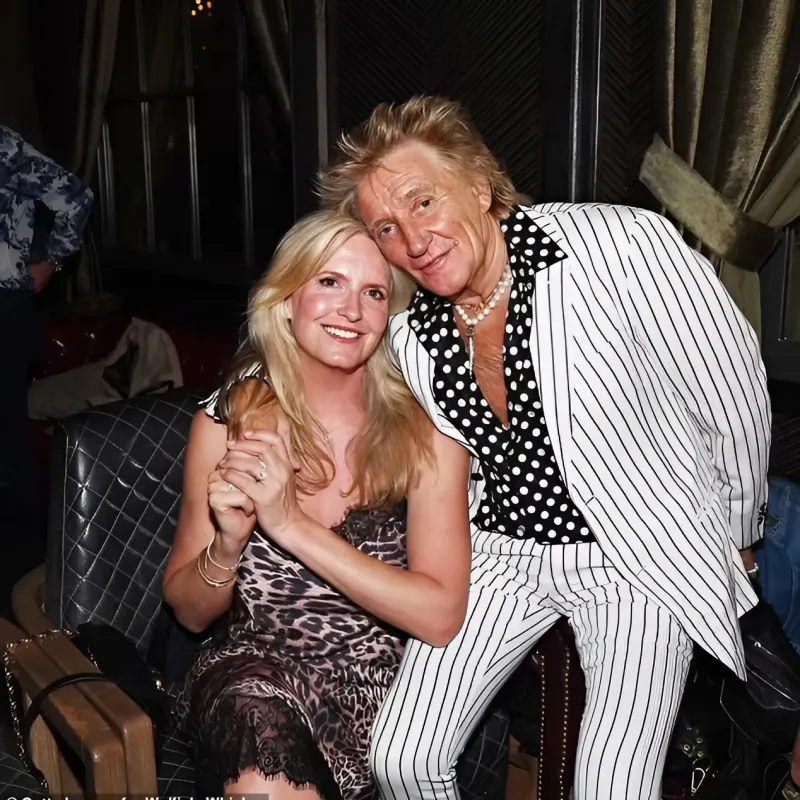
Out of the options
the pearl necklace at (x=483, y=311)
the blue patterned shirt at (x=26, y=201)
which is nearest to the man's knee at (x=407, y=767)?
the pearl necklace at (x=483, y=311)

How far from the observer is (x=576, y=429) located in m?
1.72

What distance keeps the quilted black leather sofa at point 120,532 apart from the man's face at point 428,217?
27.2 inches

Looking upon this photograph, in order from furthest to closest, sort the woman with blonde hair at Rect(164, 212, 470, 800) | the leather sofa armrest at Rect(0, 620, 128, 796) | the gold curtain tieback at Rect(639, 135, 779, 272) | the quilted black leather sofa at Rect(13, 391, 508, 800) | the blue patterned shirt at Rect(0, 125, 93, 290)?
the blue patterned shirt at Rect(0, 125, 93, 290) → the gold curtain tieback at Rect(639, 135, 779, 272) → the quilted black leather sofa at Rect(13, 391, 508, 800) → the woman with blonde hair at Rect(164, 212, 470, 800) → the leather sofa armrest at Rect(0, 620, 128, 796)

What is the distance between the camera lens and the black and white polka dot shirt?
5.82 ft

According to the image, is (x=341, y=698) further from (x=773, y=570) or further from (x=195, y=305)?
(x=195, y=305)

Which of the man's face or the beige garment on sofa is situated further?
the beige garment on sofa

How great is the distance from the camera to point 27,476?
4.03 meters

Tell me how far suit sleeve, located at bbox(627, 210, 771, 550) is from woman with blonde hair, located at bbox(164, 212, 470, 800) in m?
0.40

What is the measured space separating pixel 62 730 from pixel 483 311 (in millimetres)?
966

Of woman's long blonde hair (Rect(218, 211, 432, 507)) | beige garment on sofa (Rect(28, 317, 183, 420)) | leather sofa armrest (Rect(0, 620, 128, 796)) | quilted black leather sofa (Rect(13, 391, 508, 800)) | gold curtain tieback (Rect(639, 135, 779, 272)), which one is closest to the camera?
leather sofa armrest (Rect(0, 620, 128, 796))

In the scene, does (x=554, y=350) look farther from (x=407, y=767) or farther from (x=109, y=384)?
(x=109, y=384)

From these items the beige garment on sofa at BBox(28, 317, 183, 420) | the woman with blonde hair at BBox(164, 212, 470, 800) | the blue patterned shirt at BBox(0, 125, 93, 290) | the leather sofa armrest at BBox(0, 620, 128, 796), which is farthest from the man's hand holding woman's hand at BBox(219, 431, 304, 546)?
the beige garment on sofa at BBox(28, 317, 183, 420)

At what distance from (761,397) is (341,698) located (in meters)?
0.88

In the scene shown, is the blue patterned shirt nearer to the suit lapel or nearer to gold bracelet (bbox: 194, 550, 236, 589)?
gold bracelet (bbox: 194, 550, 236, 589)
